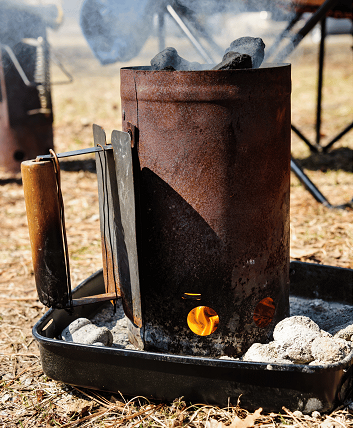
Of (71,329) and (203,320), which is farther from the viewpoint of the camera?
(71,329)

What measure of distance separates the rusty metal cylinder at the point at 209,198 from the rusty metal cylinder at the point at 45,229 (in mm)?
311

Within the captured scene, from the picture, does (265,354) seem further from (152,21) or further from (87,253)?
(152,21)

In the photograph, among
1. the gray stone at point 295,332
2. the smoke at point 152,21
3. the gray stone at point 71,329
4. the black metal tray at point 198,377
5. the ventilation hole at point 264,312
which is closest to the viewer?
the black metal tray at point 198,377

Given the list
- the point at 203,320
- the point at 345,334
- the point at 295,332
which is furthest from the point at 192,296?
the point at 345,334

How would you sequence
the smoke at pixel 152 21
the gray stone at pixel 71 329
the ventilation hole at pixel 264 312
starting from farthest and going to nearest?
1. the smoke at pixel 152 21
2. the gray stone at pixel 71 329
3. the ventilation hole at pixel 264 312

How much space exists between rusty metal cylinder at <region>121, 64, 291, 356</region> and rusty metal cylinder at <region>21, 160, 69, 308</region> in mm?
311

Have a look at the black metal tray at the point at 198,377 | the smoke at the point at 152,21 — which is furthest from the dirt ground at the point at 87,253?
the smoke at the point at 152,21

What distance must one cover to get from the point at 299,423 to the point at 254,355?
29 cm

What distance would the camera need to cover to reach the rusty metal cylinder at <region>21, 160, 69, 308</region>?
1.67 meters

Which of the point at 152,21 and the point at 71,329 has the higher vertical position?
the point at 152,21

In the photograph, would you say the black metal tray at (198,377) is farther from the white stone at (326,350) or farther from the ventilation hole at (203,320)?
the ventilation hole at (203,320)

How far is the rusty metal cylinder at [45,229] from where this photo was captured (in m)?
1.67

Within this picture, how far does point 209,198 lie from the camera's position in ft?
5.75

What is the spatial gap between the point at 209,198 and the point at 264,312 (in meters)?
0.56
